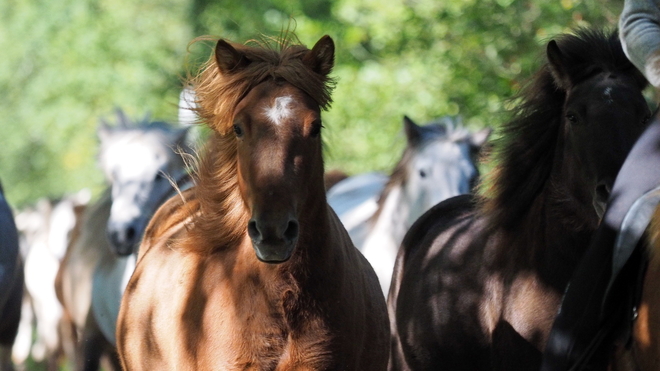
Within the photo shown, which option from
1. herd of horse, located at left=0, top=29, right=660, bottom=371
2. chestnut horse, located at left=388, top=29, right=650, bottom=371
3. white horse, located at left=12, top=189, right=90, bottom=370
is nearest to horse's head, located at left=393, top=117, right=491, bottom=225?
herd of horse, located at left=0, top=29, right=660, bottom=371

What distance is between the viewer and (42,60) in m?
24.4

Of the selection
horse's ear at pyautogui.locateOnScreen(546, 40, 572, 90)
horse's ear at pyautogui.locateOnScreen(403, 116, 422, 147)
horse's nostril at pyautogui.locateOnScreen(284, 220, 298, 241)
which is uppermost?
horse's ear at pyautogui.locateOnScreen(546, 40, 572, 90)

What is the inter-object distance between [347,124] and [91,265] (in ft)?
21.7

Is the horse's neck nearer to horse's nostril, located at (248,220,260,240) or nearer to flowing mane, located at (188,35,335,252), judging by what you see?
flowing mane, located at (188,35,335,252)

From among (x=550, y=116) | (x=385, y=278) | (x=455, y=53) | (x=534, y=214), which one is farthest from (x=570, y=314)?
(x=455, y=53)

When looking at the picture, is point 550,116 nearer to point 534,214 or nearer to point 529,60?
point 534,214

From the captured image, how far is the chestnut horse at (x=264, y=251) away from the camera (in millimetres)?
3889

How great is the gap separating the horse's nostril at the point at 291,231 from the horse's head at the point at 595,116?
149 cm

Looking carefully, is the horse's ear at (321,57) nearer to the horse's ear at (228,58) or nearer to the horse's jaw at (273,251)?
the horse's ear at (228,58)

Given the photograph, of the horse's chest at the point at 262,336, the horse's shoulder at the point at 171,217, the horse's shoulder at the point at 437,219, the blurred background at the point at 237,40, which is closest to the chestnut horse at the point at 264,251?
the horse's chest at the point at 262,336

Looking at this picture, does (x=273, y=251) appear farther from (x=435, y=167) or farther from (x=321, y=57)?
(x=435, y=167)

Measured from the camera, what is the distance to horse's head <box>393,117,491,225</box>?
7.70 meters

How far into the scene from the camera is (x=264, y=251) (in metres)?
3.67

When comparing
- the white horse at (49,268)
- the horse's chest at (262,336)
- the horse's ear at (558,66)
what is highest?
the horse's ear at (558,66)
